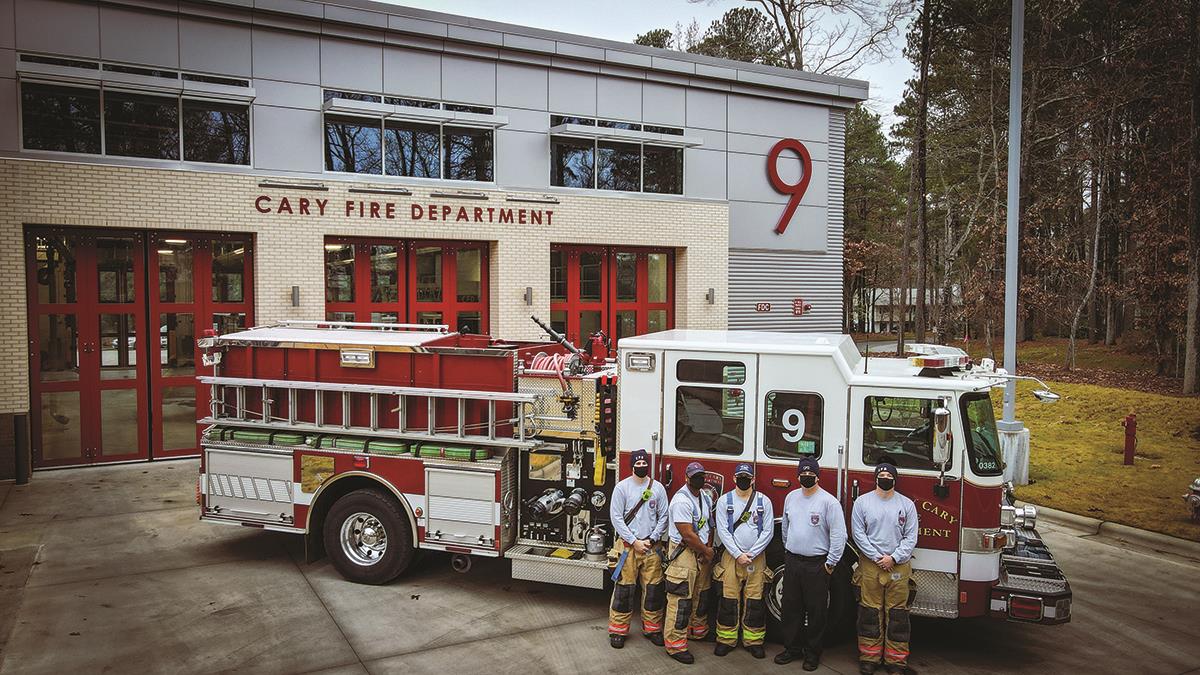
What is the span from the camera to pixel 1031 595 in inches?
275

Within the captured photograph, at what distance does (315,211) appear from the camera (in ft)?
52.4

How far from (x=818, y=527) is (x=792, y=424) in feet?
3.16

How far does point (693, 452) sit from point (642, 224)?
39.8 feet

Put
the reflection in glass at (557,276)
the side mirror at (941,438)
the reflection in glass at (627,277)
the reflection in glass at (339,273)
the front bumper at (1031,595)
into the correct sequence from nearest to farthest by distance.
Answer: the side mirror at (941,438) < the front bumper at (1031,595) < the reflection in glass at (339,273) < the reflection in glass at (557,276) < the reflection in glass at (627,277)

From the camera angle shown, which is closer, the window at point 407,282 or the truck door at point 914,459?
the truck door at point 914,459

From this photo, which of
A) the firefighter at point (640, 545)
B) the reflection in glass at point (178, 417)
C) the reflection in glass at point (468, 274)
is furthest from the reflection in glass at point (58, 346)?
the firefighter at point (640, 545)

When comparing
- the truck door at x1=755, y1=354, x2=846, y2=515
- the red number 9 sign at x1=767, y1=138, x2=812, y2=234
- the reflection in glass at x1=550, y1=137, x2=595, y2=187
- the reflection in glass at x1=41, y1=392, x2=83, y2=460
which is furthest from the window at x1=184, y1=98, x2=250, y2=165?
the red number 9 sign at x1=767, y1=138, x2=812, y2=234

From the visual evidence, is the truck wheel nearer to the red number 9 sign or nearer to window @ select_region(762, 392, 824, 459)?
window @ select_region(762, 392, 824, 459)

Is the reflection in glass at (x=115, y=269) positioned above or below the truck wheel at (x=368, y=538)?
above

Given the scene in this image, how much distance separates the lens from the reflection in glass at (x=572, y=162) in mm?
18594

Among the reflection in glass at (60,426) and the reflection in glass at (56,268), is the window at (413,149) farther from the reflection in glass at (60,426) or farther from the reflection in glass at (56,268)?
the reflection in glass at (60,426)

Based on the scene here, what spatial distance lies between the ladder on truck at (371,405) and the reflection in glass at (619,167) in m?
11.2

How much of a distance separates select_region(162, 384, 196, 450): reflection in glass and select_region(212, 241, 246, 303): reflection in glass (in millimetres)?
1779

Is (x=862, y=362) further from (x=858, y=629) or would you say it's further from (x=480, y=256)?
(x=480, y=256)
